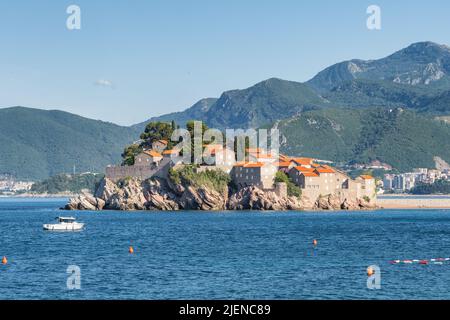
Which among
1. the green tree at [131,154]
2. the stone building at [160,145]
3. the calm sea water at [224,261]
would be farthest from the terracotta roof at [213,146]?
the calm sea water at [224,261]

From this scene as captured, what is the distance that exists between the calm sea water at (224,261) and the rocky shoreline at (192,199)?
136ft

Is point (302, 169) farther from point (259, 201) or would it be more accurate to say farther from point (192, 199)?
point (192, 199)

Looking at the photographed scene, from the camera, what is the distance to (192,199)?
146 metres

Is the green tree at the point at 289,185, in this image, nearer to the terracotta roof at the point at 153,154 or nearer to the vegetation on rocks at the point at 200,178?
→ the vegetation on rocks at the point at 200,178

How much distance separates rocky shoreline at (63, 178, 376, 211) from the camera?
145 m

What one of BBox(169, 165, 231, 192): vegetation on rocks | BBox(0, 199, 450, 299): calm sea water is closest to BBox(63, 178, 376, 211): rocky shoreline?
BBox(169, 165, 231, 192): vegetation on rocks

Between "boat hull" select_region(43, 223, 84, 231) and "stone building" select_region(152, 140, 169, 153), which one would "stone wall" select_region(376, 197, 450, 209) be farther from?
"boat hull" select_region(43, 223, 84, 231)

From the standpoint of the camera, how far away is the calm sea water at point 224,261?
43500mm

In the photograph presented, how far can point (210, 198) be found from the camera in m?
145

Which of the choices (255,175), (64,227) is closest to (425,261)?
(64,227)

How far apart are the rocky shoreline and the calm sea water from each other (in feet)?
136

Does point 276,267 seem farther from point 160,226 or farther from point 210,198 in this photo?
point 210,198
